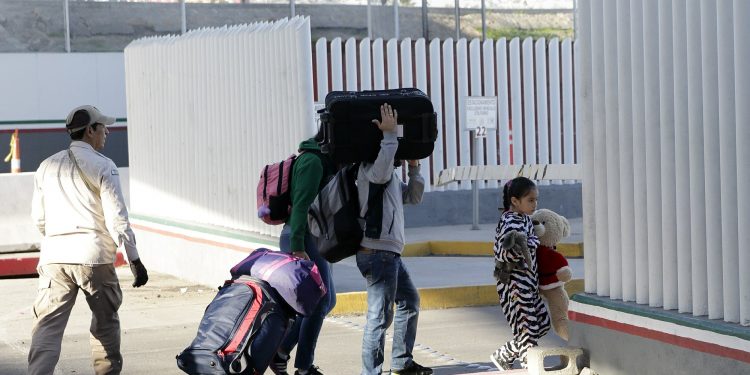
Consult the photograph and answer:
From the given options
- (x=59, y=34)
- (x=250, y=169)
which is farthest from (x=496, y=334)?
(x=59, y=34)

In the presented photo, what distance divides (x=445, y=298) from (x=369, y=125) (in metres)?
5.13

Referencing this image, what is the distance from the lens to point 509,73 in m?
19.9

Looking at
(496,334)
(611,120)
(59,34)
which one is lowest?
(496,334)

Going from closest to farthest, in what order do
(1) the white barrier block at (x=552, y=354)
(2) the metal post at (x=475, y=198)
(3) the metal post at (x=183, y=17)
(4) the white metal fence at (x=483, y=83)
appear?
(1) the white barrier block at (x=552, y=354) → (4) the white metal fence at (x=483, y=83) → (2) the metal post at (x=475, y=198) → (3) the metal post at (x=183, y=17)

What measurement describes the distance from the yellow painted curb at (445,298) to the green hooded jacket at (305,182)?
347 centimetres

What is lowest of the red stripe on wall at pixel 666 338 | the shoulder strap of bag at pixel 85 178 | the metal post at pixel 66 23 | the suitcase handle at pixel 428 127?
the red stripe on wall at pixel 666 338

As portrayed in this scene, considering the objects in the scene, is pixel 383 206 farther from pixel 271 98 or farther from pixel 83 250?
pixel 271 98

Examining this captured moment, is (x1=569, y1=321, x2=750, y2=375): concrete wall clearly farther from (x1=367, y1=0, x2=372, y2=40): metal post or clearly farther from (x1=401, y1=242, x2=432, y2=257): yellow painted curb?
(x1=367, y1=0, x2=372, y2=40): metal post

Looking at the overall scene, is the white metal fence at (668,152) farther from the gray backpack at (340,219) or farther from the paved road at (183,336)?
the paved road at (183,336)

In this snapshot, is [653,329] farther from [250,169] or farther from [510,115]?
[510,115]

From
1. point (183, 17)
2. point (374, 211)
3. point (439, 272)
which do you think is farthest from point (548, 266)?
point (183, 17)

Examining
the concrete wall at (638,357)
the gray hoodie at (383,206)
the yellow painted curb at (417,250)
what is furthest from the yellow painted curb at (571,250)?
the concrete wall at (638,357)

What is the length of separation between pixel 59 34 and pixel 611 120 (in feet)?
69.2

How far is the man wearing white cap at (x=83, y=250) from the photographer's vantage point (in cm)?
763
